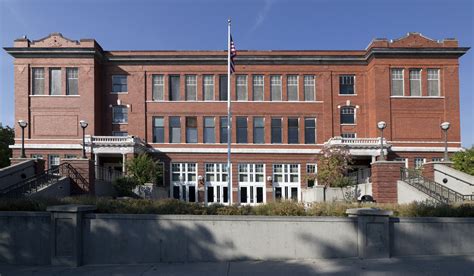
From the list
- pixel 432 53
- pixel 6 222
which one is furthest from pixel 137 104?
pixel 6 222

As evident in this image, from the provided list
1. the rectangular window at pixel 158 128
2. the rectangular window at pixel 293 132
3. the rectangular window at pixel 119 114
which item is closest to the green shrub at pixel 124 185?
the rectangular window at pixel 158 128

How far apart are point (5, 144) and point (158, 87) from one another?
23.9 m

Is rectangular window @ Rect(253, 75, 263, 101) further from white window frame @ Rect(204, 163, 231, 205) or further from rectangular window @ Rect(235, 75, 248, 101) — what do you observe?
white window frame @ Rect(204, 163, 231, 205)

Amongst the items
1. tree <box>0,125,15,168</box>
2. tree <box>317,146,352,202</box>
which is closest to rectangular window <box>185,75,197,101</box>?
tree <box>317,146,352,202</box>

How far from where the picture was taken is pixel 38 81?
4403 centimetres

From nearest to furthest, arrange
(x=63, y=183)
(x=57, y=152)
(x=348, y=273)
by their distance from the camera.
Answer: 1. (x=348, y=273)
2. (x=63, y=183)
3. (x=57, y=152)

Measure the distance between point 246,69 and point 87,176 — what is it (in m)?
26.3

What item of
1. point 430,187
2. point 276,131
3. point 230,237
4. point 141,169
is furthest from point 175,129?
point 230,237

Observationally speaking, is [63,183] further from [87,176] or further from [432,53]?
[432,53]

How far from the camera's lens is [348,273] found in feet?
29.6

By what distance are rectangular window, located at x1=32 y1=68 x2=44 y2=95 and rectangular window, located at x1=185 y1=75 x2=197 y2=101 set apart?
46.5ft

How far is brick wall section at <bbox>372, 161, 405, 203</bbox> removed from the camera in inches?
855

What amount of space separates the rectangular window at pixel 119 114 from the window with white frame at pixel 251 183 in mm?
12706

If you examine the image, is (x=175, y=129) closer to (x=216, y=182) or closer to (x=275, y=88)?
(x=216, y=182)
